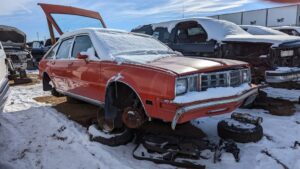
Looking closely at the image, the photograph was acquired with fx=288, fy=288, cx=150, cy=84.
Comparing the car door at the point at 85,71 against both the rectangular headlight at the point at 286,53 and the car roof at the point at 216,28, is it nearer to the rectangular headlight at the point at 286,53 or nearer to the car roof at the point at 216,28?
the car roof at the point at 216,28

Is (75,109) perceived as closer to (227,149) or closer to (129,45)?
(129,45)

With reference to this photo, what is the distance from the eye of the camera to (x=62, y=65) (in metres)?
5.54

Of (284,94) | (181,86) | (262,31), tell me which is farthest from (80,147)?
(262,31)

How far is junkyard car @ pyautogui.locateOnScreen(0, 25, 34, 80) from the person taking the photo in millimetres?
10948

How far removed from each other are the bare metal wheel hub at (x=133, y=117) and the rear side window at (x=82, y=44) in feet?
5.06

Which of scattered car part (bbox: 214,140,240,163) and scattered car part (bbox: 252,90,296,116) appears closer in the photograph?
scattered car part (bbox: 214,140,240,163)

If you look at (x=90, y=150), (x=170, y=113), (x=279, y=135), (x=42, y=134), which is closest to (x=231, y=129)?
(x=279, y=135)

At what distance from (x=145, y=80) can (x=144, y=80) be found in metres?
0.02

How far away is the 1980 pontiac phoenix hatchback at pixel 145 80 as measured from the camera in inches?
127

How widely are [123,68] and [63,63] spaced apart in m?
2.18

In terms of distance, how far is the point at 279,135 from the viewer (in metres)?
4.11

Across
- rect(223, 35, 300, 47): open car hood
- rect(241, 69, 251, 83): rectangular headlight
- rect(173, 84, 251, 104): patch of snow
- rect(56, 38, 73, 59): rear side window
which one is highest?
rect(223, 35, 300, 47): open car hood

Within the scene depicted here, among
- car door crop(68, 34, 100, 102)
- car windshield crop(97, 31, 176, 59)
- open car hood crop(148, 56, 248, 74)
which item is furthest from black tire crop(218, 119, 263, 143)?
car door crop(68, 34, 100, 102)

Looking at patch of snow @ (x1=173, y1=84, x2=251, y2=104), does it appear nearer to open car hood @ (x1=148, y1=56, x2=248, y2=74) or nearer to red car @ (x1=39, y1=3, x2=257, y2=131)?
red car @ (x1=39, y1=3, x2=257, y2=131)
